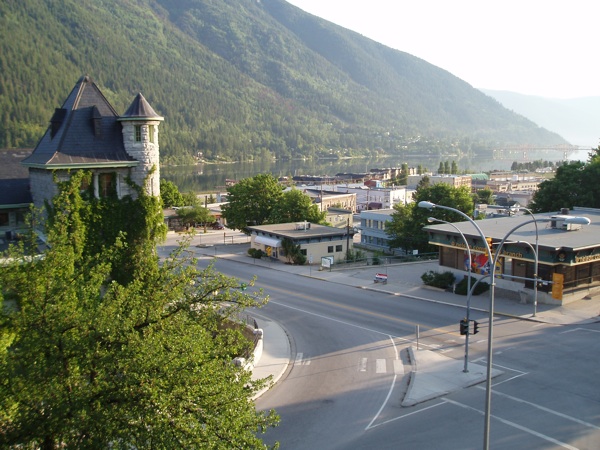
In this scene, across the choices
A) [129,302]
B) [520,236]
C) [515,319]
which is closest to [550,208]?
[520,236]

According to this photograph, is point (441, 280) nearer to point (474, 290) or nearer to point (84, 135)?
point (474, 290)

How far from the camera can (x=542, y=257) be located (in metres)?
38.5

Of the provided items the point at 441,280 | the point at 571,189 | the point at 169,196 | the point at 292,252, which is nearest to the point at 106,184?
the point at 441,280

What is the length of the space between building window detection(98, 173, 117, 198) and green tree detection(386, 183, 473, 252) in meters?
36.5

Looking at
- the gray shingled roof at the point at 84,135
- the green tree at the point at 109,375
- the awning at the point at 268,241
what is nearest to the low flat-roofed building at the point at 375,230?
the awning at the point at 268,241

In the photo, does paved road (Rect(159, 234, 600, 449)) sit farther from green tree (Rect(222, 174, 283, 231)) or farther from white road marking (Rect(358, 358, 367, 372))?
green tree (Rect(222, 174, 283, 231))

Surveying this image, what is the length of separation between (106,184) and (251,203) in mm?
39828

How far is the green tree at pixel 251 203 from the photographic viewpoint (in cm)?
7019

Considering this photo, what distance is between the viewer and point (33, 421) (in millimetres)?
11289

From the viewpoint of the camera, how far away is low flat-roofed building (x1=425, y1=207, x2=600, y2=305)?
37.8 m

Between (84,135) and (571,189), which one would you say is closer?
(84,135)

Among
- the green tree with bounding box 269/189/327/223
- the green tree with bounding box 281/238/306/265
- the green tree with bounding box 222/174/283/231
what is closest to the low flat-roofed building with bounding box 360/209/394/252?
the green tree with bounding box 269/189/327/223

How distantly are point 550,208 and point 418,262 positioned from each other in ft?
54.2

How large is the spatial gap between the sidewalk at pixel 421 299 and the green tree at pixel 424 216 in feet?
18.4
